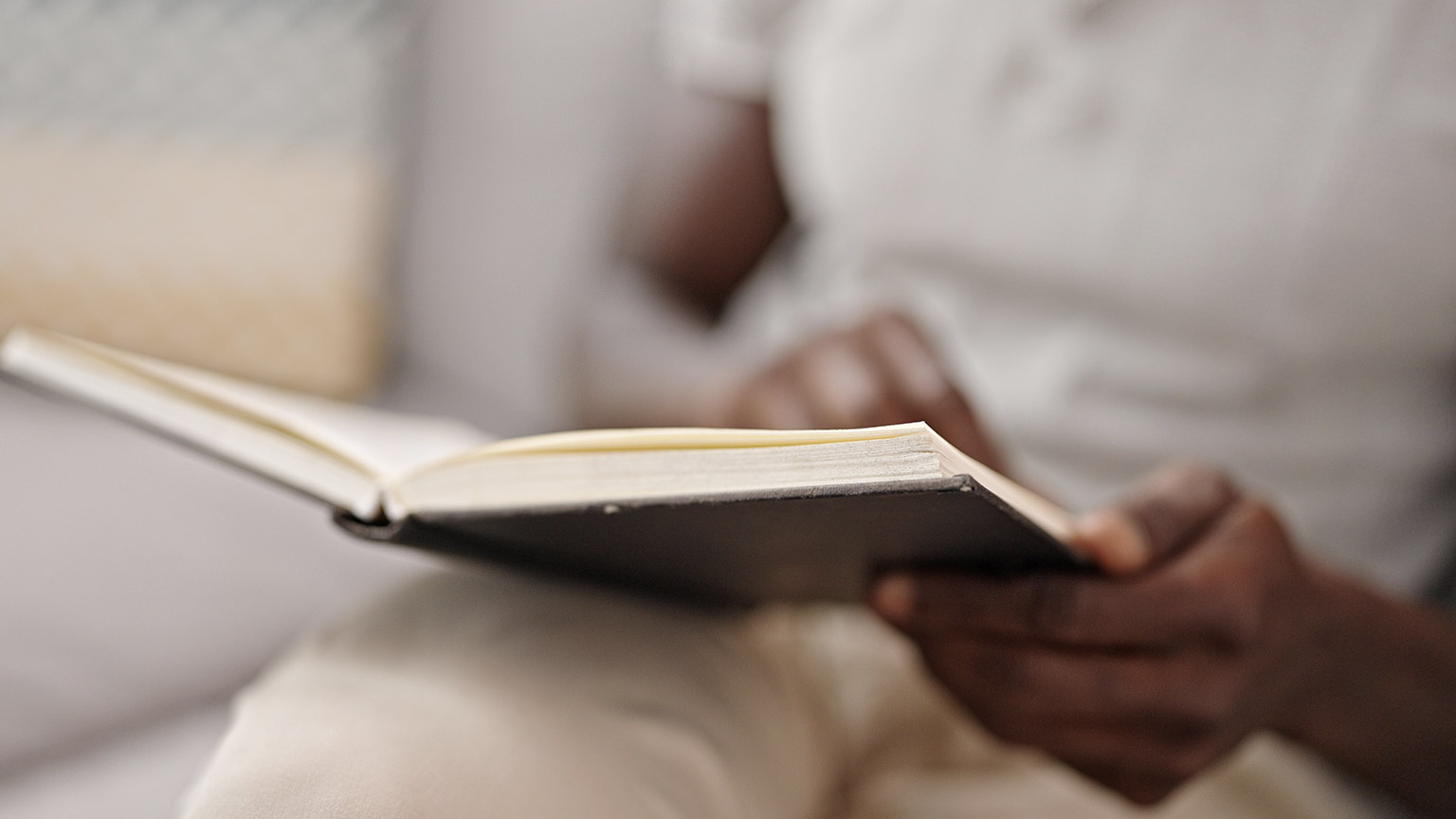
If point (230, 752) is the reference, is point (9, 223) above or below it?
above

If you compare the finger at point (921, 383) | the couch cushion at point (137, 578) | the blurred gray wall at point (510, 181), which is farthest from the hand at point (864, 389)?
the blurred gray wall at point (510, 181)

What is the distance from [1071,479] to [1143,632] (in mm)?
295

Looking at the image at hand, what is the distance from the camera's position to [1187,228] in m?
0.55

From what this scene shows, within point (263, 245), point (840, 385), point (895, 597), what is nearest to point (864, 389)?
point (840, 385)

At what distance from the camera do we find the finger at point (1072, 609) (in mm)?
346

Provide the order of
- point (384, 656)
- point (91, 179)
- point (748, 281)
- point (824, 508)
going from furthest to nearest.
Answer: point (748, 281) → point (91, 179) → point (384, 656) → point (824, 508)

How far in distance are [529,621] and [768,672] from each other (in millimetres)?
116

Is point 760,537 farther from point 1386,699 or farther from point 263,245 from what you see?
point 263,245

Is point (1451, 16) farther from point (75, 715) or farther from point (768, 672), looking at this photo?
point (75, 715)

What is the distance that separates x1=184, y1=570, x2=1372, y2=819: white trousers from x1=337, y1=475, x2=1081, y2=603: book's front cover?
0.03 metres

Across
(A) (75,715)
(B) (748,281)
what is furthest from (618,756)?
(B) (748,281)

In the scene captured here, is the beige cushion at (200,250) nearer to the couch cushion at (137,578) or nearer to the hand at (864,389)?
the couch cushion at (137,578)

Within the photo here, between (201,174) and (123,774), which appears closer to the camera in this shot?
(123,774)

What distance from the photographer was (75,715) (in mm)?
451
